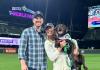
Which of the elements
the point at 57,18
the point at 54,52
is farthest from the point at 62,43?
the point at 57,18

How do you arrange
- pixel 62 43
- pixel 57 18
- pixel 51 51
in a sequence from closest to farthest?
1. pixel 62 43
2. pixel 51 51
3. pixel 57 18

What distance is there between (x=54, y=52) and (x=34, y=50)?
0.33 m

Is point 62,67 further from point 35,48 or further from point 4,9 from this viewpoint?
point 4,9

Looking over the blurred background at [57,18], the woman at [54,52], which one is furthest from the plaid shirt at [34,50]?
the blurred background at [57,18]

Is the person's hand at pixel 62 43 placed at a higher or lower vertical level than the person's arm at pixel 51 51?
higher

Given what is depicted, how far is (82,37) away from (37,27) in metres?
43.2

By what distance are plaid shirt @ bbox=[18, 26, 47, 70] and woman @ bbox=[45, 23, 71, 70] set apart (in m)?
0.13

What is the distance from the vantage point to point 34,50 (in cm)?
636

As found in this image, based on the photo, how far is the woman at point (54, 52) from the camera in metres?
6.22

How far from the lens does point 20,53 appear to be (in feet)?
20.9

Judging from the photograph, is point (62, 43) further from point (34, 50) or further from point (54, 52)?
point (34, 50)

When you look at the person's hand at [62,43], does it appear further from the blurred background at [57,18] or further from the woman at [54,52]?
the blurred background at [57,18]

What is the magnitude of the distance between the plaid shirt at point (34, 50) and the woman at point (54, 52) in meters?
0.13

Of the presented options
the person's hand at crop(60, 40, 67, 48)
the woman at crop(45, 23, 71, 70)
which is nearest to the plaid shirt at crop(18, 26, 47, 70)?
the woman at crop(45, 23, 71, 70)
